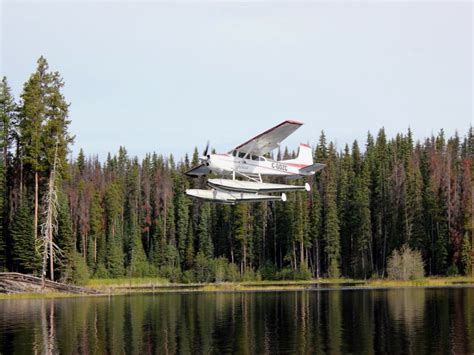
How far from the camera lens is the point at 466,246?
7781 cm

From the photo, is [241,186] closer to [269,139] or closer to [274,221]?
[269,139]

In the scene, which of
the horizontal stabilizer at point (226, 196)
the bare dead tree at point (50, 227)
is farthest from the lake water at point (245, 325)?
the horizontal stabilizer at point (226, 196)

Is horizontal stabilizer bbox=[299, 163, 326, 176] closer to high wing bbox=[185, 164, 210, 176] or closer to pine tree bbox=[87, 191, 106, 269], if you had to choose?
high wing bbox=[185, 164, 210, 176]

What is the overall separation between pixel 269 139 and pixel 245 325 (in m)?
10.9

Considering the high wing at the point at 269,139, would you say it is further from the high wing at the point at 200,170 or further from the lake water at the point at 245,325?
the lake water at the point at 245,325

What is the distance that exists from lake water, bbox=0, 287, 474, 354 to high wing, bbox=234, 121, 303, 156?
10.3 m

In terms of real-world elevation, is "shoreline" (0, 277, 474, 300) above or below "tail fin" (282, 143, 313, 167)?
below

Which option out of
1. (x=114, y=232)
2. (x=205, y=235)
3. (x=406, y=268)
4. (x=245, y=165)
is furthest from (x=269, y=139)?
(x=114, y=232)

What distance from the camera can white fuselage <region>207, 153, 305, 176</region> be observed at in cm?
4209

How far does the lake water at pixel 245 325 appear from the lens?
33812 millimetres

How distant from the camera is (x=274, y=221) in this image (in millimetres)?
98250

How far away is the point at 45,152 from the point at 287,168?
27024 millimetres

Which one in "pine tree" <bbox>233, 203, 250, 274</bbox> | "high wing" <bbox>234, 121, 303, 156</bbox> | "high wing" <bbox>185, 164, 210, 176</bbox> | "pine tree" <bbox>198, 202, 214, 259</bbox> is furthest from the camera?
"pine tree" <bbox>198, 202, 214, 259</bbox>

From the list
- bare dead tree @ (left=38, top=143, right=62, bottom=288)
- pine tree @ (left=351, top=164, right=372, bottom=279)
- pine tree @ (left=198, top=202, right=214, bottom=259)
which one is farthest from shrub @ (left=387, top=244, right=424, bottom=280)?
bare dead tree @ (left=38, top=143, right=62, bottom=288)
